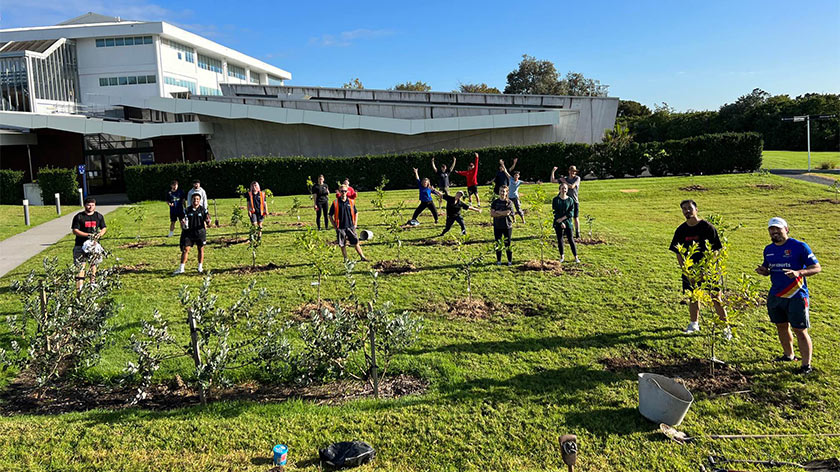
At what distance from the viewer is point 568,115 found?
33.4 metres

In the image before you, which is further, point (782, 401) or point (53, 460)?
point (782, 401)

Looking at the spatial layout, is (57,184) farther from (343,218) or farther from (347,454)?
(347,454)

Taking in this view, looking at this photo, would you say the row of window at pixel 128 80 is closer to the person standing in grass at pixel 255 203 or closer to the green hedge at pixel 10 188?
the green hedge at pixel 10 188

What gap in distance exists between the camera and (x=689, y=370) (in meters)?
6.17

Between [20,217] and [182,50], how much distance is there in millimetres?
30635

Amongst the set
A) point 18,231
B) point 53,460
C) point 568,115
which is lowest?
point 53,460

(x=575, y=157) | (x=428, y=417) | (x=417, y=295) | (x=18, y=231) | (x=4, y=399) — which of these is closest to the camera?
(x=428, y=417)

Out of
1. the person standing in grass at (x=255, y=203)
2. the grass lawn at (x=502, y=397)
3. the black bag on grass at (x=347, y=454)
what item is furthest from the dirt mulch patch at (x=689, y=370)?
the person standing in grass at (x=255, y=203)

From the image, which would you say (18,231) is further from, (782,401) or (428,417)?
(782,401)

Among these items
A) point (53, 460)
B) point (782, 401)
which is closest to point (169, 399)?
point (53, 460)

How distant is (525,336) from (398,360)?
1.83 metres

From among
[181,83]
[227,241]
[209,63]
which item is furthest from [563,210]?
[209,63]

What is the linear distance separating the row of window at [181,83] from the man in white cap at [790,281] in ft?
154

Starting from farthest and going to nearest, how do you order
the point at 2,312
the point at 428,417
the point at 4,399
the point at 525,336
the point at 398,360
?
the point at 2,312, the point at 525,336, the point at 398,360, the point at 4,399, the point at 428,417
